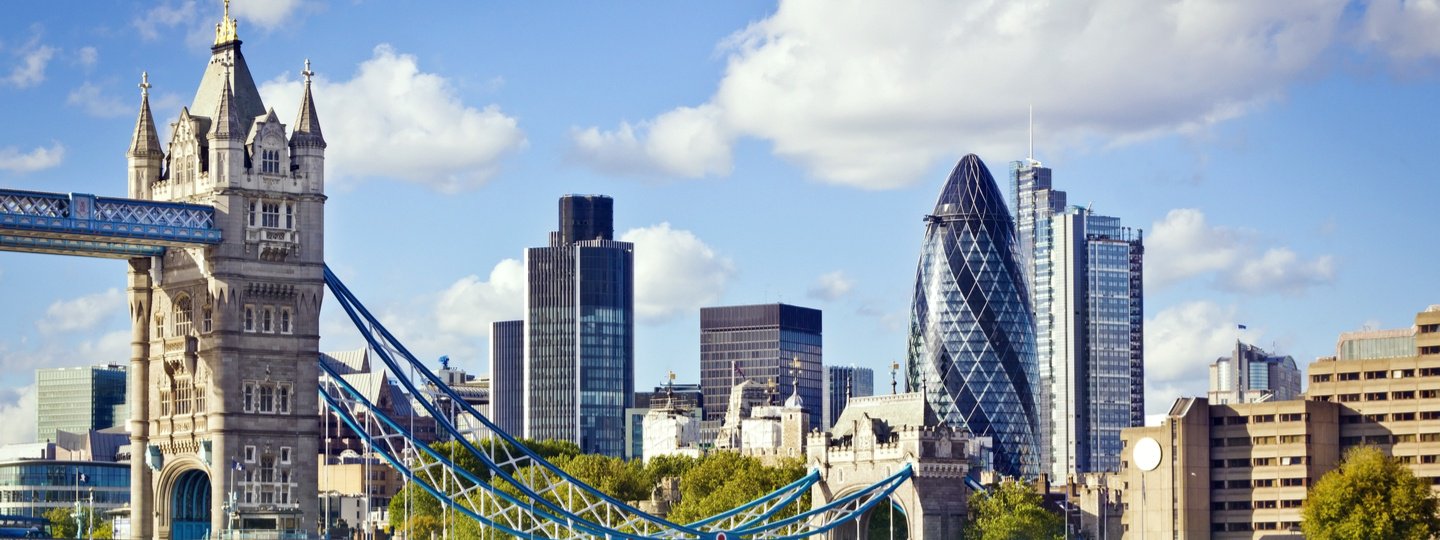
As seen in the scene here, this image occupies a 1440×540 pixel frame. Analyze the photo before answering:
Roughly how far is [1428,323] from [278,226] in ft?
304

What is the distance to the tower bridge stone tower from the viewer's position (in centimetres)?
18025

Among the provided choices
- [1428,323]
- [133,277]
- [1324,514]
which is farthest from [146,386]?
[1428,323]

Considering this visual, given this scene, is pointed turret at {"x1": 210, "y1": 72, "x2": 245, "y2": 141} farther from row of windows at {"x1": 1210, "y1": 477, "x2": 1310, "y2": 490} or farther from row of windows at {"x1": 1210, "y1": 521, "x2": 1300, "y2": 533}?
row of windows at {"x1": 1210, "y1": 521, "x2": 1300, "y2": 533}

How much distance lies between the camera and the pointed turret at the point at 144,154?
132875mm

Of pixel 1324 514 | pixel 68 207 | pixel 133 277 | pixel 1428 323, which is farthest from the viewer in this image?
pixel 1428 323

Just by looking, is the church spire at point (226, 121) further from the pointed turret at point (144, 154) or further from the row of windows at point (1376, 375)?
the row of windows at point (1376, 375)

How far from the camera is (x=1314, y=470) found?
186 metres

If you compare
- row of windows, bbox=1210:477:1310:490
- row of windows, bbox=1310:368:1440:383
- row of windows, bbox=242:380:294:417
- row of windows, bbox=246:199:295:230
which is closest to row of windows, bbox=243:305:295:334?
row of windows, bbox=242:380:294:417

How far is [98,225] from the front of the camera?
123m

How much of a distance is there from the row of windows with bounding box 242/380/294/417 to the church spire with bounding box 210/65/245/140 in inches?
486

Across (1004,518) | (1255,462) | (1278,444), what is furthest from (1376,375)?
(1004,518)

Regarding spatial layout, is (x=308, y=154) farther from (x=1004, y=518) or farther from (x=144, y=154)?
(x=1004, y=518)

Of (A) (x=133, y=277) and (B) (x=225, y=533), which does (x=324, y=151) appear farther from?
(B) (x=225, y=533)

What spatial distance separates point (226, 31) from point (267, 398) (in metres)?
19.2
